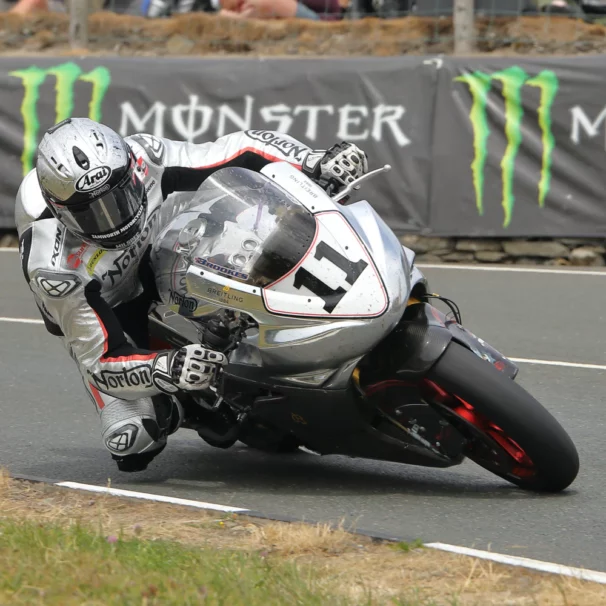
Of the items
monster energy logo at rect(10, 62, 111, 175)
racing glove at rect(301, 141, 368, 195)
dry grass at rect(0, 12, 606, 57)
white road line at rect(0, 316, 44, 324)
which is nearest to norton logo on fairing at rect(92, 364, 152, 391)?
racing glove at rect(301, 141, 368, 195)

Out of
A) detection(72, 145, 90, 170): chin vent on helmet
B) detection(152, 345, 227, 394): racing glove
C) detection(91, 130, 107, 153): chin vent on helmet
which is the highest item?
detection(91, 130, 107, 153): chin vent on helmet

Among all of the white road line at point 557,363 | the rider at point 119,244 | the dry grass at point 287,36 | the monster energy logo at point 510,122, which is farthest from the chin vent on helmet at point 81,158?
the dry grass at point 287,36

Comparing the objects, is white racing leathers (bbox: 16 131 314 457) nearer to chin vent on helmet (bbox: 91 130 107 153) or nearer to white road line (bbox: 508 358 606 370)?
chin vent on helmet (bbox: 91 130 107 153)

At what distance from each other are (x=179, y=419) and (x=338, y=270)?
1156 millimetres

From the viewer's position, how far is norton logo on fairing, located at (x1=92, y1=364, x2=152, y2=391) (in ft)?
15.2

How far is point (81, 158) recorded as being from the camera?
445 cm

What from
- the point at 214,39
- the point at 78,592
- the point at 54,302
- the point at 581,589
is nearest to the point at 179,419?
the point at 54,302

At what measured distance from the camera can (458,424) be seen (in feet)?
14.4

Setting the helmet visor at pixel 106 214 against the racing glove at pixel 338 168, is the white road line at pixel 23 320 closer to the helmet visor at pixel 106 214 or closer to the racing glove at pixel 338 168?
the racing glove at pixel 338 168

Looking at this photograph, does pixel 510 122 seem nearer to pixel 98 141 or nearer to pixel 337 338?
pixel 98 141

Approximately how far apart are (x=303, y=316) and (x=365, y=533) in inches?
29.2

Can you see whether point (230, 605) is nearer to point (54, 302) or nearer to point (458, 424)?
point (458, 424)

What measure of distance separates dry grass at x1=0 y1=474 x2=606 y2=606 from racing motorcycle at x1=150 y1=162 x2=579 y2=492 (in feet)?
1.67

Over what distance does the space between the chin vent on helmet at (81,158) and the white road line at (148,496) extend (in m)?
1.25
